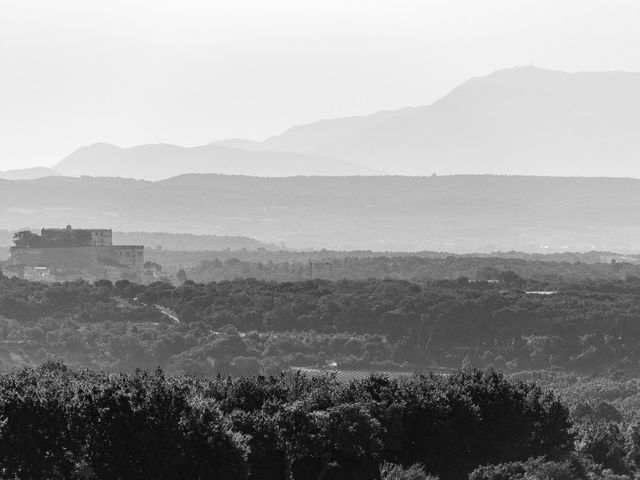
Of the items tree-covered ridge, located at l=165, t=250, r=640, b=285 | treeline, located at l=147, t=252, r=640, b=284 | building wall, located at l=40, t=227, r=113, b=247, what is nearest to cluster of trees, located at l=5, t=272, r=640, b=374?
tree-covered ridge, located at l=165, t=250, r=640, b=285

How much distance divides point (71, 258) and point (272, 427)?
348 ft

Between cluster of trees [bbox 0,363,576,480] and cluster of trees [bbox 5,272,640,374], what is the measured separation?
33.3 metres

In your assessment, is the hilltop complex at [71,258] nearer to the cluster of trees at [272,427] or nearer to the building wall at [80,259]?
the building wall at [80,259]

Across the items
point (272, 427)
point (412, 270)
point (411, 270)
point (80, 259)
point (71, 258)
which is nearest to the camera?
point (272, 427)

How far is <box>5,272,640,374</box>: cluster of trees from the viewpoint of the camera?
285 feet

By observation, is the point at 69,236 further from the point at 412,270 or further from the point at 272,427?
the point at 272,427

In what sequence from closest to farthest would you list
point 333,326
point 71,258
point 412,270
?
1. point 333,326
2. point 71,258
3. point 412,270

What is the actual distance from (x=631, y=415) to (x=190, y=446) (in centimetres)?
2738

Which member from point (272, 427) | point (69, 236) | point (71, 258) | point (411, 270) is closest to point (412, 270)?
point (411, 270)

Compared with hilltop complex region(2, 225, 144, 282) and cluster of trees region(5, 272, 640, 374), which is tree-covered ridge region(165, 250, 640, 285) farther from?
cluster of trees region(5, 272, 640, 374)

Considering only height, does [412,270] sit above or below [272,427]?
above

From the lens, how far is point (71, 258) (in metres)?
147

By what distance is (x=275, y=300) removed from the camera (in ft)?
333

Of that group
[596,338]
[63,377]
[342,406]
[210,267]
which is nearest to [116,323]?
[596,338]
